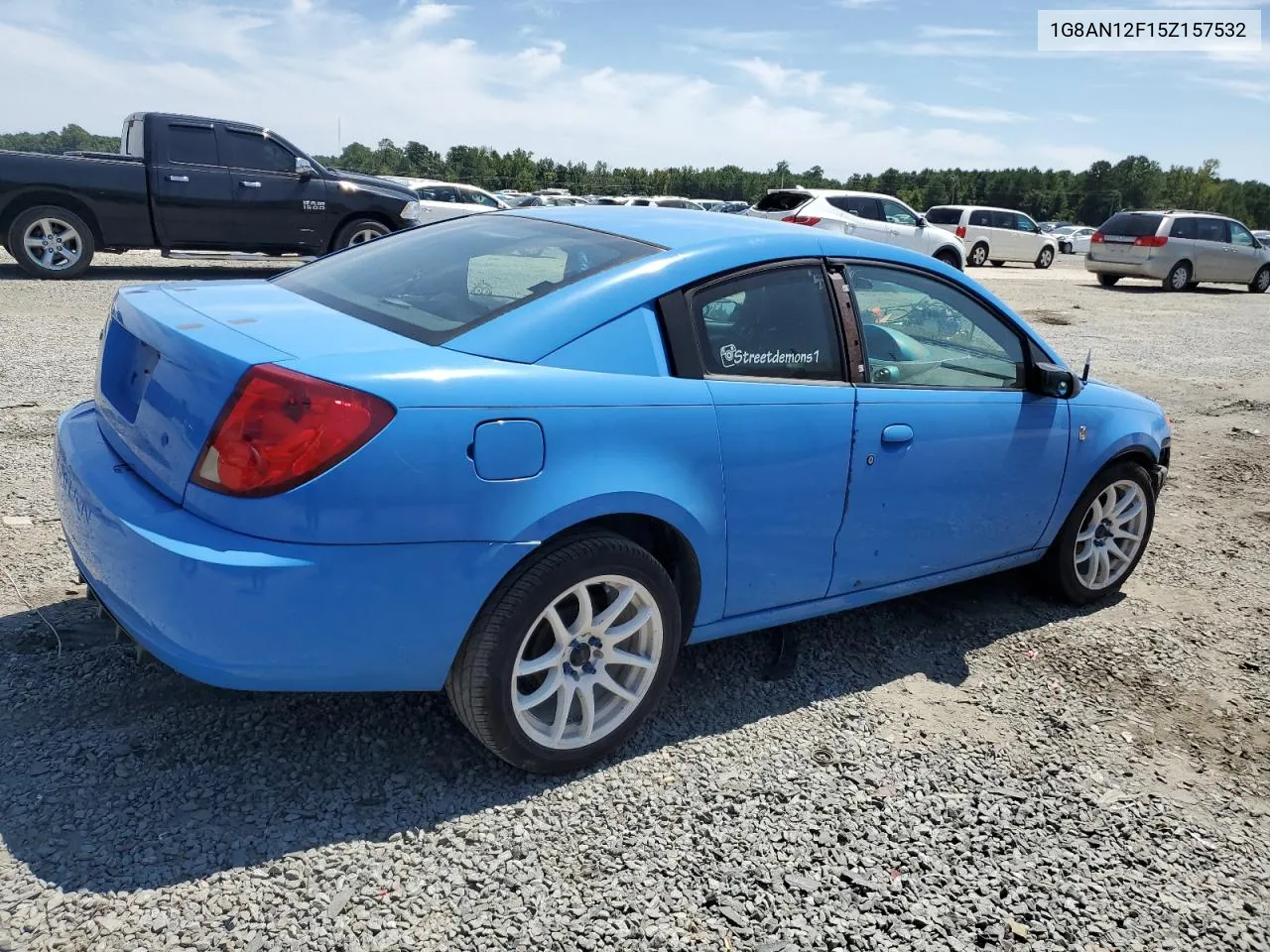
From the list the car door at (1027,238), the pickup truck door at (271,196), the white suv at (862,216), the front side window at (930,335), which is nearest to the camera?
the front side window at (930,335)

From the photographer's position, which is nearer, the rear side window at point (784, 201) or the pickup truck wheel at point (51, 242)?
the pickup truck wheel at point (51, 242)

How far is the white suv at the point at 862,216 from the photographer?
18.9 meters

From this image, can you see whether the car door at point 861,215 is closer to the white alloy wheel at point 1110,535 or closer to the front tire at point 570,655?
the white alloy wheel at point 1110,535

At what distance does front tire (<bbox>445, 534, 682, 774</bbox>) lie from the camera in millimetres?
2592

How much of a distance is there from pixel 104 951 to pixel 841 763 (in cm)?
199

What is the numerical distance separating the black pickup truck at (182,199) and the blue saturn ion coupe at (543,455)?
386 inches

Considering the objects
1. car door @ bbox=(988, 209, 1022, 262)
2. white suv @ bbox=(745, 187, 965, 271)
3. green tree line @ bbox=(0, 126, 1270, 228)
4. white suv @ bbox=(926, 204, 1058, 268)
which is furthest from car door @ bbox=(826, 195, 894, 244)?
green tree line @ bbox=(0, 126, 1270, 228)

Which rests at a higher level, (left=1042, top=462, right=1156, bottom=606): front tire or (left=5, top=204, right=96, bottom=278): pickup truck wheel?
(left=5, top=204, right=96, bottom=278): pickup truck wheel

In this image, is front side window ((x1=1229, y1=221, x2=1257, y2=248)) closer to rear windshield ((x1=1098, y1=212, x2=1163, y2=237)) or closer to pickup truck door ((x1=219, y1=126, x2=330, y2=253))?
rear windshield ((x1=1098, y1=212, x2=1163, y2=237))

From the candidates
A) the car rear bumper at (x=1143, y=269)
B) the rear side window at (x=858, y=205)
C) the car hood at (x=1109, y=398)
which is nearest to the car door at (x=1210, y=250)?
the car rear bumper at (x=1143, y=269)

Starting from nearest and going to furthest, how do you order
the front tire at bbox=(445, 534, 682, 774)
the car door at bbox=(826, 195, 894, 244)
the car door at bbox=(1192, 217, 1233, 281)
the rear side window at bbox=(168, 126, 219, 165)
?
the front tire at bbox=(445, 534, 682, 774) → the rear side window at bbox=(168, 126, 219, 165) → the car door at bbox=(826, 195, 894, 244) → the car door at bbox=(1192, 217, 1233, 281)

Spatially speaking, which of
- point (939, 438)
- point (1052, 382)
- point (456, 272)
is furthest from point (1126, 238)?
point (456, 272)

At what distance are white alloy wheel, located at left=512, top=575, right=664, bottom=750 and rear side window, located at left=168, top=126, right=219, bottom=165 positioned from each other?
11.6 m

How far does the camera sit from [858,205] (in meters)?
19.7
